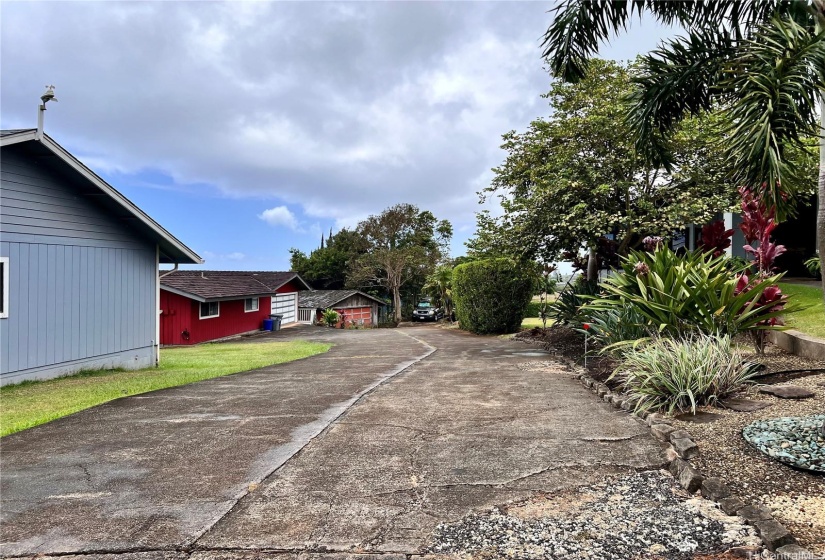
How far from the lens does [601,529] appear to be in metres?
3.03

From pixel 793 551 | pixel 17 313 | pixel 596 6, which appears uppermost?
pixel 596 6

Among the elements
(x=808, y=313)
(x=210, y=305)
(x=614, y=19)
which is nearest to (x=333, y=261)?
(x=210, y=305)

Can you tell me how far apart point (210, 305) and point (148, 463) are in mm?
21756

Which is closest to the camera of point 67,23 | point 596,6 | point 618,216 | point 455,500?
point 455,500

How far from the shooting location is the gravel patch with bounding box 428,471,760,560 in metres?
2.81

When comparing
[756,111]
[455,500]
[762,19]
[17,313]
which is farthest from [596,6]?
[17,313]

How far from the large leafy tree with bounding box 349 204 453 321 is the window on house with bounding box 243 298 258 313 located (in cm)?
1488

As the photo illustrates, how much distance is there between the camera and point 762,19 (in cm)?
639

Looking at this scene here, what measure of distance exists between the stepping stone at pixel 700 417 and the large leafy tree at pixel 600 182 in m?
7.10

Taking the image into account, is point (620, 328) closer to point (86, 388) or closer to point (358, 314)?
point (86, 388)

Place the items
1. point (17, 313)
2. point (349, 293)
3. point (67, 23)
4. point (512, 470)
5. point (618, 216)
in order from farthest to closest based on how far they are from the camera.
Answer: point (349, 293)
point (618, 216)
point (17, 313)
point (67, 23)
point (512, 470)

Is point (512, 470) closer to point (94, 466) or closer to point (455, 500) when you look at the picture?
point (455, 500)

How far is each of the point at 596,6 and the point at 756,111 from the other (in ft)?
11.7

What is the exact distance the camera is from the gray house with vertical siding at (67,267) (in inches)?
372
